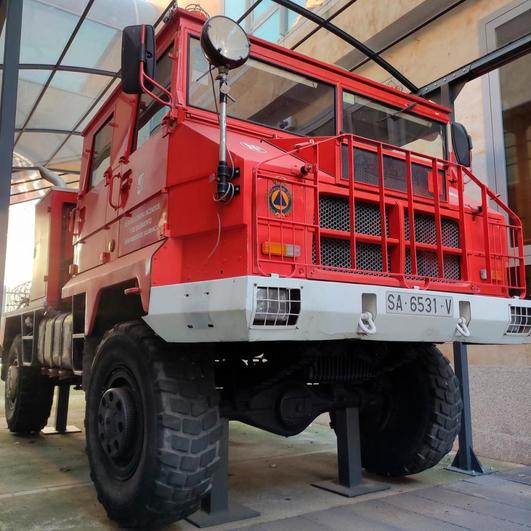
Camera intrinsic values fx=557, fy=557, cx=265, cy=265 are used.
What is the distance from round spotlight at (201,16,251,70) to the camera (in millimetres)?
2914

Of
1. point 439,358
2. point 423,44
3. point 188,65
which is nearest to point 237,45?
point 188,65

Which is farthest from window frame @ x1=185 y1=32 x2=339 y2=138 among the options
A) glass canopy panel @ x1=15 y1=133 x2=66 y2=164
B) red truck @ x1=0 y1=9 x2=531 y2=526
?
glass canopy panel @ x1=15 y1=133 x2=66 y2=164

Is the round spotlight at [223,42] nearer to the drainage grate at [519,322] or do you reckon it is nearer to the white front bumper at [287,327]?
the white front bumper at [287,327]

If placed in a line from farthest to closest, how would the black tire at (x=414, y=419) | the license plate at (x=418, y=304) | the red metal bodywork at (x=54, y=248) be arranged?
the red metal bodywork at (x=54, y=248), the black tire at (x=414, y=419), the license plate at (x=418, y=304)

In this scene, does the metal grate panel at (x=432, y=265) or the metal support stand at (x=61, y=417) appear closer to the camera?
the metal grate panel at (x=432, y=265)

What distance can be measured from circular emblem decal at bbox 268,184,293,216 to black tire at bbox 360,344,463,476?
1.76 m

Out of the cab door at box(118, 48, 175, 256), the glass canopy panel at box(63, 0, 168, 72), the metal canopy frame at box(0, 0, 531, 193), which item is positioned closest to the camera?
the cab door at box(118, 48, 175, 256)

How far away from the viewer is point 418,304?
3.08 meters

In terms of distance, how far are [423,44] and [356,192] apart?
5186mm

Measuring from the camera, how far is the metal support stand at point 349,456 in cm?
424

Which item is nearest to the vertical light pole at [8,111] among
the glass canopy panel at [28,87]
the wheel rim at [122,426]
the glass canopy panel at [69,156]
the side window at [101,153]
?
the side window at [101,153]

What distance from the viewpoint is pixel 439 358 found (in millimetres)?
4602

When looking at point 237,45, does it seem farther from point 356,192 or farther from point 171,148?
point 356,192

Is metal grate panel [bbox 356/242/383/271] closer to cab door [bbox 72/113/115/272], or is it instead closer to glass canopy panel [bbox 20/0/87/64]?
cab door [bbox 72/113/115/272]
